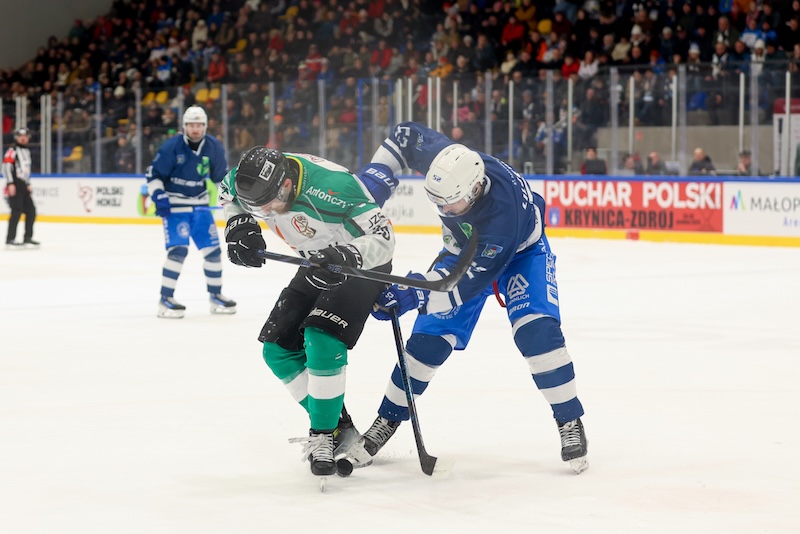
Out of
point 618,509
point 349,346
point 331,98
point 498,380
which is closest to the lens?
point 618,509

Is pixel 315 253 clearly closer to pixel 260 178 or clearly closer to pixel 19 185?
pixel 260 178

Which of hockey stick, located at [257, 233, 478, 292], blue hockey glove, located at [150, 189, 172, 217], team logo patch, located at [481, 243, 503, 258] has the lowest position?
hockey stick, located at [257, 233, 478, 292]

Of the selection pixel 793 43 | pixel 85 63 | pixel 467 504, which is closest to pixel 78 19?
pixel 85 63

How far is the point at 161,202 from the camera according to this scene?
762cm

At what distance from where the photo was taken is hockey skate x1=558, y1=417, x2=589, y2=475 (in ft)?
11.9

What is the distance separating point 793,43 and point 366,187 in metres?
11.1

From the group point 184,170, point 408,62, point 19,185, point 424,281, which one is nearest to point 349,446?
point 424,281

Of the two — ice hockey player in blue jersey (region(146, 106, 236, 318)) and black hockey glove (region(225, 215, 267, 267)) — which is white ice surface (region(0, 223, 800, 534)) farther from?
black hockey glove (region(225, 215, 267, 267))

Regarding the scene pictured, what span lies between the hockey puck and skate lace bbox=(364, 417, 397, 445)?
265 millimetres

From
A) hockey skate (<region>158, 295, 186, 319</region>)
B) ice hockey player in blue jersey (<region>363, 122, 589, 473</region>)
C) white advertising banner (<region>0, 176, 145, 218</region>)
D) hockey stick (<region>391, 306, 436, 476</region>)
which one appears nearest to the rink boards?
white advertising banner (<region>0, 176, 145, 218</region>)

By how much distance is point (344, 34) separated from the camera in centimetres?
1888

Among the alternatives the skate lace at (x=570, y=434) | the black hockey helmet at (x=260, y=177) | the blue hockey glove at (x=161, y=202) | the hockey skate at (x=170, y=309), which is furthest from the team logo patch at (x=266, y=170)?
the blue hockey glove at (x=161, y=202)

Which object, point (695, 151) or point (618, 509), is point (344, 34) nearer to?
point (695, 151)

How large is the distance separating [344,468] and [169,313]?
4.10 m
